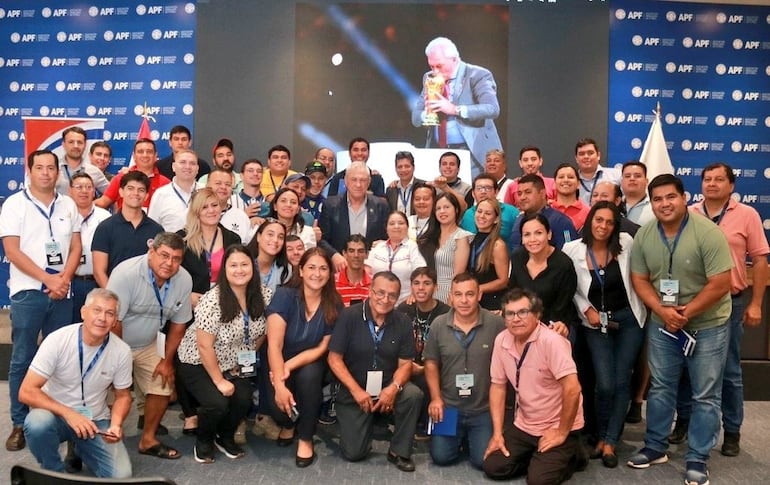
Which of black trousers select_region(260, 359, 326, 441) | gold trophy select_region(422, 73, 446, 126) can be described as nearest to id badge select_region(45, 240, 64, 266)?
black trousers select_region(260, 359, 326, 441)

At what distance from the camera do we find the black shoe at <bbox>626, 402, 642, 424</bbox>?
4.67 m

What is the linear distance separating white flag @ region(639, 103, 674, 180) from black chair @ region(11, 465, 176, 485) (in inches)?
244

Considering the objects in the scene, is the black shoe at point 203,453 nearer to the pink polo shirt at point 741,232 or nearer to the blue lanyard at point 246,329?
the blue lanyard at point 246,329

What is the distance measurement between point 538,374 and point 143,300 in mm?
2203

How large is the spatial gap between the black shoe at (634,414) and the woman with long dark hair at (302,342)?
2.21 m

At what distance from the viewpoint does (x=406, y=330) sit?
12.9 feet

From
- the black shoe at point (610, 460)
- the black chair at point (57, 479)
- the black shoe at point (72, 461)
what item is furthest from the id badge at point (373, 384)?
the black chair at point (57, 479)

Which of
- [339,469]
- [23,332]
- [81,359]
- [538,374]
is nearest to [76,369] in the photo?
[81,359]

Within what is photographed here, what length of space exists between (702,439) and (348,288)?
7.34 feet

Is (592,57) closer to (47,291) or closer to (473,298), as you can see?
(473,298)

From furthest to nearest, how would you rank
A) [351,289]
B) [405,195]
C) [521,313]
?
[405,195] → [351,289] → [521,313]

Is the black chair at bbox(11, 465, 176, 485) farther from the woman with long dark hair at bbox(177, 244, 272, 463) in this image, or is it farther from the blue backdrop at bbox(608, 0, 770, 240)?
the blue backdrop at bbox(608, 0, 770, 240)

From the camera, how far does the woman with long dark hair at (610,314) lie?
12.5ft

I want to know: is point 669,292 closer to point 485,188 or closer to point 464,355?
point 464,355
